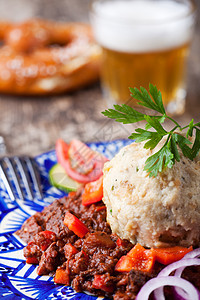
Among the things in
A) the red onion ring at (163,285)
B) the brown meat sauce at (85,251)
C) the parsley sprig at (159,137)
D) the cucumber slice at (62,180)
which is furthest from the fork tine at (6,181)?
the red onion ring at (163,285)

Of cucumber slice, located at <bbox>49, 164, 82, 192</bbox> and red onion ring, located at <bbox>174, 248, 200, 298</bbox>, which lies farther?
cucumber slice, located at <bbox>49, 164, 82, 192</bbox>

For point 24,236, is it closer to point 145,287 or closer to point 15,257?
point 15,257

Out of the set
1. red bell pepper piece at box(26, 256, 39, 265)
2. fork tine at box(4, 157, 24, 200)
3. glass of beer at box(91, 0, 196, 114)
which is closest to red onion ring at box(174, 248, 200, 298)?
red bell pepper piece at box(26, 256, 39, 265)

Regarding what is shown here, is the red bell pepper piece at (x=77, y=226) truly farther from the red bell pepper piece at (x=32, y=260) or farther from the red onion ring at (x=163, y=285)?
A: the red onion ring at (x=163, y=285)

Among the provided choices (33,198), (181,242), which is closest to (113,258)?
(181,242)

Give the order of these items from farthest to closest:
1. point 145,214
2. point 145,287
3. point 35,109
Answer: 1. point 35,109
2. point 145,214
3. point 145,287

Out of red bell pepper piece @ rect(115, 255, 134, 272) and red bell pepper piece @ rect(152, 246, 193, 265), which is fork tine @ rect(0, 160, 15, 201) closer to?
red bell pepper piece @ rect(115, 255, 134, 272)
